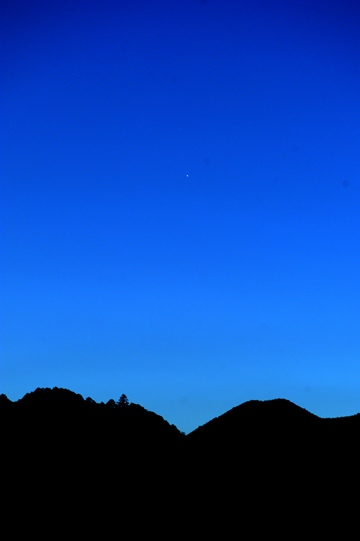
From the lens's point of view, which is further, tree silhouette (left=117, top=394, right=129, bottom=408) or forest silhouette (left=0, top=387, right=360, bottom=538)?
tree silhouette (left=117, top=394, right=129, bottom=408)

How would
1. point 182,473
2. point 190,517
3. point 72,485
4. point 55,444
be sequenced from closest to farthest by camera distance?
1. point 190,517
2. point 72,485
3. point 182,473
4. point 55,444

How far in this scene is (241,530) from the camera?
117 feet

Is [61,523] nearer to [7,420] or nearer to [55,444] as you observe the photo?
[55,444]

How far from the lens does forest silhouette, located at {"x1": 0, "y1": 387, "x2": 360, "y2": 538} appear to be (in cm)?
3652

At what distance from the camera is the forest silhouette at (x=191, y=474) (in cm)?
3652

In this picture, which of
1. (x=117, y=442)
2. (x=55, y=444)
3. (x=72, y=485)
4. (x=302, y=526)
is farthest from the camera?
(x=117, y=442)

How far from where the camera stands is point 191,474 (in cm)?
4428

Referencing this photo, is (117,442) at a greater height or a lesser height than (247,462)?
greater

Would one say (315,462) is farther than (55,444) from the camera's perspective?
No

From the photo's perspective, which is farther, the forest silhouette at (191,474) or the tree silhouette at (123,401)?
the tree silhouette at (123,401)

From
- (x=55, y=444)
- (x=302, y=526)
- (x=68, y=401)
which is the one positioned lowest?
(x=302, y=526)

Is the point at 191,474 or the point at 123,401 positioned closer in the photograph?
the point at 191,474

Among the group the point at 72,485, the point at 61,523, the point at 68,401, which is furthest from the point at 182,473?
the point at 68,401

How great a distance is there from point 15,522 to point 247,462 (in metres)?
17.3
